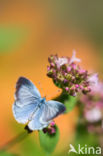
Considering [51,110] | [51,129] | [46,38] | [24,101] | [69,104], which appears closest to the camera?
[51,110]

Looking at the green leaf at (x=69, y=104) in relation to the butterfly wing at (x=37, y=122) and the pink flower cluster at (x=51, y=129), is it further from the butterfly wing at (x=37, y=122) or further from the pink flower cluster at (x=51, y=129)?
the butterfly wing at (x=37, y=122)

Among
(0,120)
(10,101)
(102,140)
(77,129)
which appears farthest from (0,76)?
(102,140)

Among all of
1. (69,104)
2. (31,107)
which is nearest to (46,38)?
(69,104)

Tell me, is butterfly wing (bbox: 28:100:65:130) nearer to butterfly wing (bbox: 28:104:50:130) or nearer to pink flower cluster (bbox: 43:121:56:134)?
butterfly wing (bbox: 28:104:50:130)

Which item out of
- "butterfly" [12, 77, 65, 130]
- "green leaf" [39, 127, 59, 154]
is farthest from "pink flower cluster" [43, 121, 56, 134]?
"butterfly" [12, 77, 65, 130]

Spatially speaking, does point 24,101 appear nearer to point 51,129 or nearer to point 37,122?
point 37,122

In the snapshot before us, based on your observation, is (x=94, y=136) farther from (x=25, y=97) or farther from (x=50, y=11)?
(x=50, y=11)

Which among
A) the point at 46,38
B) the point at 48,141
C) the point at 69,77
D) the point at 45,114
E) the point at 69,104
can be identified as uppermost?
the point at 46,38

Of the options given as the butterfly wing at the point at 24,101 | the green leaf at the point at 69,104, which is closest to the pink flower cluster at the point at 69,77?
the green leaf at the point at 69,104
